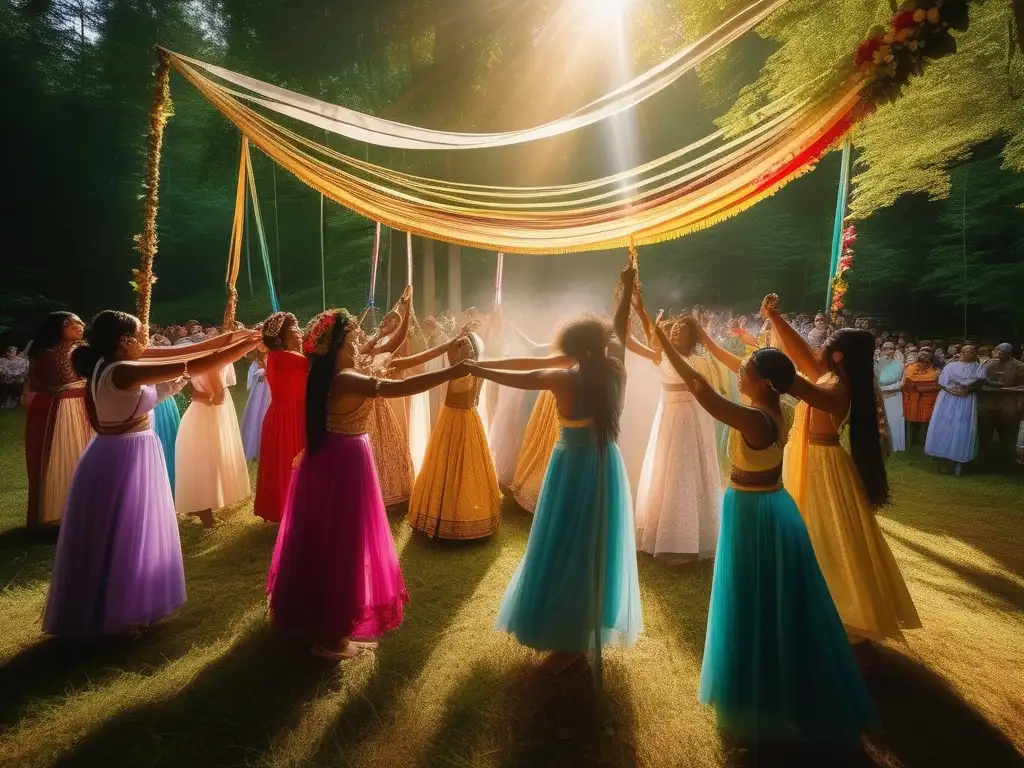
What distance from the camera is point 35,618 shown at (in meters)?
3.53

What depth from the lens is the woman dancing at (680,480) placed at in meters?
4.59

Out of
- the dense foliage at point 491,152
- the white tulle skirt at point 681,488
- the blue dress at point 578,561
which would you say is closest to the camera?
the blue dress at point 578,561

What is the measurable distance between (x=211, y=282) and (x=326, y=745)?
31732 millimetres

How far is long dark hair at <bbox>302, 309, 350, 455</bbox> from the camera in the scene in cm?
305

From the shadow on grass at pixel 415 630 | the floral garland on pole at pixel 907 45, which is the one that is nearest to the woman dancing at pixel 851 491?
the floral garland on pole at pixel 907 45

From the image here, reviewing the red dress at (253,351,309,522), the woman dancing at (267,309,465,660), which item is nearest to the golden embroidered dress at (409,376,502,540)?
the red dress at (253,351,309,522)

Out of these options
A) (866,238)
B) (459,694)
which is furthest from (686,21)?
(866,238)

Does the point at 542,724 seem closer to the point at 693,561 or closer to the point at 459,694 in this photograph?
the point at 459,694

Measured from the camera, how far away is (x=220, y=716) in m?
2.64

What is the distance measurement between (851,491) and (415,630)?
9.04ft

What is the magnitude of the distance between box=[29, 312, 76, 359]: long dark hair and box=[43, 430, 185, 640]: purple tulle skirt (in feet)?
7.98

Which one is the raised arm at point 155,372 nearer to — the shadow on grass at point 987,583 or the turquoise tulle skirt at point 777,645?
the turquoise tulle skirt at point 777,645

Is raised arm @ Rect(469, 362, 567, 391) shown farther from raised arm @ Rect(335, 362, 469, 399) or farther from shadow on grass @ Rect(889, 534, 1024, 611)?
shadow on grass @ Rect(889, 534, 1024, 611)

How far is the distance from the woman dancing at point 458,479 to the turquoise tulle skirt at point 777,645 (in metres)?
2.72
